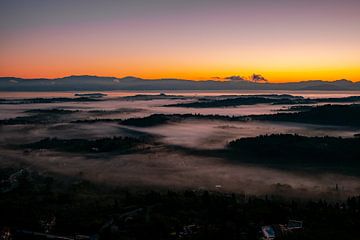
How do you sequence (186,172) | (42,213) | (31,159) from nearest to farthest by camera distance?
(42,213) < (186,172) < (31,159)

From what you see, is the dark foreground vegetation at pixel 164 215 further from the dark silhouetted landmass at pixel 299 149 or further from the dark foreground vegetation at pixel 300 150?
the dark silhouetted landmass at pixel 299 149

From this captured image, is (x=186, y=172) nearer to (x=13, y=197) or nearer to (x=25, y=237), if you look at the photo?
(x=13, y=197)

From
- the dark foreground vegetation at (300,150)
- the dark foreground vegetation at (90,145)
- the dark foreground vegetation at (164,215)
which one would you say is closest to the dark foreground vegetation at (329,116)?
the dark foreground vegetation at (300,150)

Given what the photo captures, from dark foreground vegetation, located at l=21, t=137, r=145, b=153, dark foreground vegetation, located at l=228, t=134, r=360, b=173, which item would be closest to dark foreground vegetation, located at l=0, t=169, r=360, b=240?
dark foreground vegetation, located at l=228, t=134, r=360, b=173

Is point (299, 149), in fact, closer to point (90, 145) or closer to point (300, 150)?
point (300, 150)

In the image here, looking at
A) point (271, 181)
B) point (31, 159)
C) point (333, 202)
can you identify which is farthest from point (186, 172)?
point (31, 159)

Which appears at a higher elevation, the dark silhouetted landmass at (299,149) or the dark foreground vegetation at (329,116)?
the dark foreground vegetation at (329,116)
